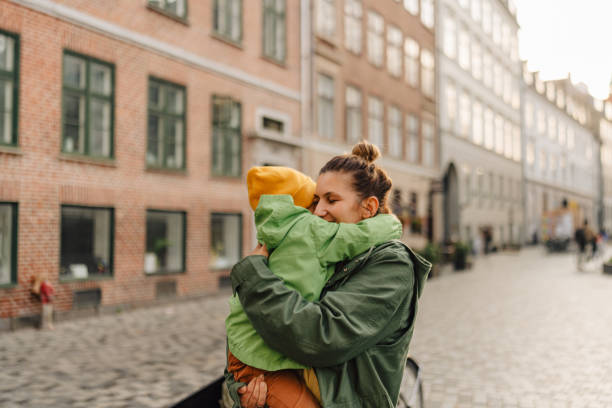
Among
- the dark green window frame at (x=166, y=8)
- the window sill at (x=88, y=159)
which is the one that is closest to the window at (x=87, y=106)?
the window sill at (x=88, y=159)

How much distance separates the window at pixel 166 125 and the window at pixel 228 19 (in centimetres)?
239

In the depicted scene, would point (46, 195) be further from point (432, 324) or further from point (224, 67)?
point (432, 324)

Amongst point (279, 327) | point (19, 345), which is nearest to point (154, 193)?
point (19, 345)

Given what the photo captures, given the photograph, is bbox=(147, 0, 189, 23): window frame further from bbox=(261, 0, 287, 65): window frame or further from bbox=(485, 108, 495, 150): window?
bbox=(485, 108, 495, 150): window

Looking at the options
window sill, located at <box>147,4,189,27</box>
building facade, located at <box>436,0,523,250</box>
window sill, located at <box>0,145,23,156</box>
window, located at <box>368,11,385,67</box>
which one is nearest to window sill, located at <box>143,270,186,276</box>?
window sill, located at <box>0,145,23,156</box>

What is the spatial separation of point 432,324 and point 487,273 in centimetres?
1330

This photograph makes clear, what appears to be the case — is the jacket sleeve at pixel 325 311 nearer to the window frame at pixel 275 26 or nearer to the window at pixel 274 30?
the window frame at pixel 275 26

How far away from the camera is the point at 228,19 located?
1603 centimetres

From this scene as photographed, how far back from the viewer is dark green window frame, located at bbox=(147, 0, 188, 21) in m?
13.5

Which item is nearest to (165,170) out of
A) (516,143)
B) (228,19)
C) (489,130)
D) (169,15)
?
(169,15)

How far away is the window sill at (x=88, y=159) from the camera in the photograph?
1136cm

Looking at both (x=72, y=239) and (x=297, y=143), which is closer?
(x=72, y=239)

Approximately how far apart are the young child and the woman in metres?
0.04

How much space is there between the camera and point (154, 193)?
44.1ft
